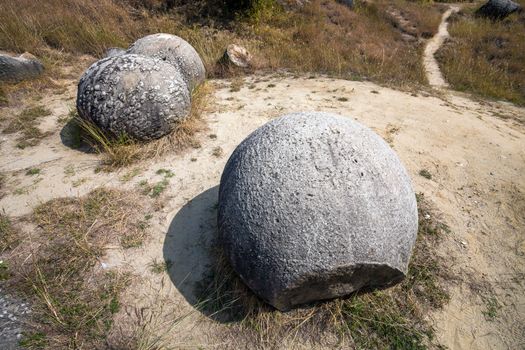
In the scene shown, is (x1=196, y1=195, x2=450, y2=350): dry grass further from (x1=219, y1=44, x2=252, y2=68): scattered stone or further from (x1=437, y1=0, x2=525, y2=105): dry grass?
(x1=437, y1=0, x2=525, y2=105): dry grass

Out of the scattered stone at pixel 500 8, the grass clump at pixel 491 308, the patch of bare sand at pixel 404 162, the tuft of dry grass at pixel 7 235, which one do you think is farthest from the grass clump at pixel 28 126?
the scattered stone at pixel 500 8

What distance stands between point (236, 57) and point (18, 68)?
4.49 meters

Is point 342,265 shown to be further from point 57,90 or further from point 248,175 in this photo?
point 57,90

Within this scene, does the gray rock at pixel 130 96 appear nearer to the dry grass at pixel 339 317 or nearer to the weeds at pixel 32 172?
the weeds at pixel 32 172

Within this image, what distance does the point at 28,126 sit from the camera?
4965 millimetres

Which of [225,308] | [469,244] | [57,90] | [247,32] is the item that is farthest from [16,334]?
[247,32]

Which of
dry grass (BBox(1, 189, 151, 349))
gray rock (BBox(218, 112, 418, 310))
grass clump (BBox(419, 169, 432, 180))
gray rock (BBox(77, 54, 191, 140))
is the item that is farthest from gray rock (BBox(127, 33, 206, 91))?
grass clump (BBox(419, 169, 432, 180))

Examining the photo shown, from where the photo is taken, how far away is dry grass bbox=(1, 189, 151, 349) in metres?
2.32

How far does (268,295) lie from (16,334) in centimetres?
195

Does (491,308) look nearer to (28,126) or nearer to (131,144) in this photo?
(131,144)

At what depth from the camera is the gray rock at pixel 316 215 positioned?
198cm

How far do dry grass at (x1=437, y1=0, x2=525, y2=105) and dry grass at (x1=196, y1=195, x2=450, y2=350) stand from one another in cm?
670

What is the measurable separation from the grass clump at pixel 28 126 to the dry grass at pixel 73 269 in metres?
1.88

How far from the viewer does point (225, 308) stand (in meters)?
2.44
